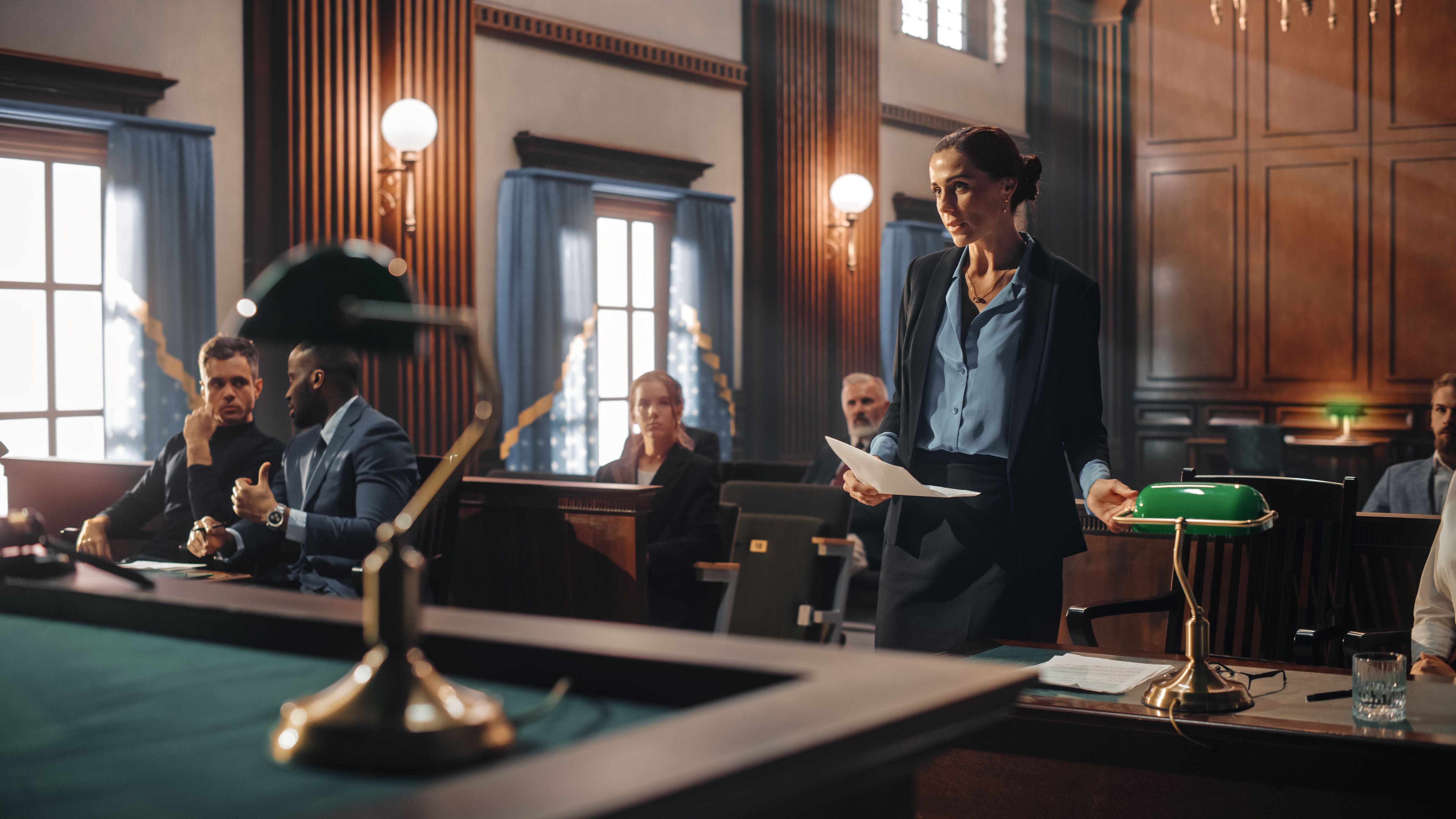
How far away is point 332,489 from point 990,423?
6.23 ft

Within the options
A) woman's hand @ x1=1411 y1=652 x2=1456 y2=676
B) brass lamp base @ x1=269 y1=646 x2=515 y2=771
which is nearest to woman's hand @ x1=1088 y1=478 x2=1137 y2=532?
woman's hand @ x1=1411 y1=652 x2=1456 y2=676

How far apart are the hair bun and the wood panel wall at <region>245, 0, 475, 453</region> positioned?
4.28m

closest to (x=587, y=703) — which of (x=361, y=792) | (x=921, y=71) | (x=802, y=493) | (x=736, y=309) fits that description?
(x=361, y=792)

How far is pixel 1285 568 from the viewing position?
9.04ft

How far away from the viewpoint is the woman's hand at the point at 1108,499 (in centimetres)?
193

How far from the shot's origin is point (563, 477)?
565cm

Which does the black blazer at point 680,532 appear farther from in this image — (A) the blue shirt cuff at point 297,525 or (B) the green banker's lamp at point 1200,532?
(B) the green banker's lamp at point 1200,532

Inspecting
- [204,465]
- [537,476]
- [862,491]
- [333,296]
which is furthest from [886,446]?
[537,476]

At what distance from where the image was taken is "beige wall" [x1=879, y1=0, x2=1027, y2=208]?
33.0 ft

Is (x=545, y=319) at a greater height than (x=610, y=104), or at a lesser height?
lesser

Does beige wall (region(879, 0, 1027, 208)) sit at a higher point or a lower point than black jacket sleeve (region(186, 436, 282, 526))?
higher

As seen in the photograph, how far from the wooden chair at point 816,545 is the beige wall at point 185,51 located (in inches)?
110

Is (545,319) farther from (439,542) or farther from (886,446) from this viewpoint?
(886,446)

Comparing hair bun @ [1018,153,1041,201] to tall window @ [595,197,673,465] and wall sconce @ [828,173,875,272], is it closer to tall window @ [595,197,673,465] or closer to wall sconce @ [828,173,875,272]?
tall window @ [595,197,673,465]
